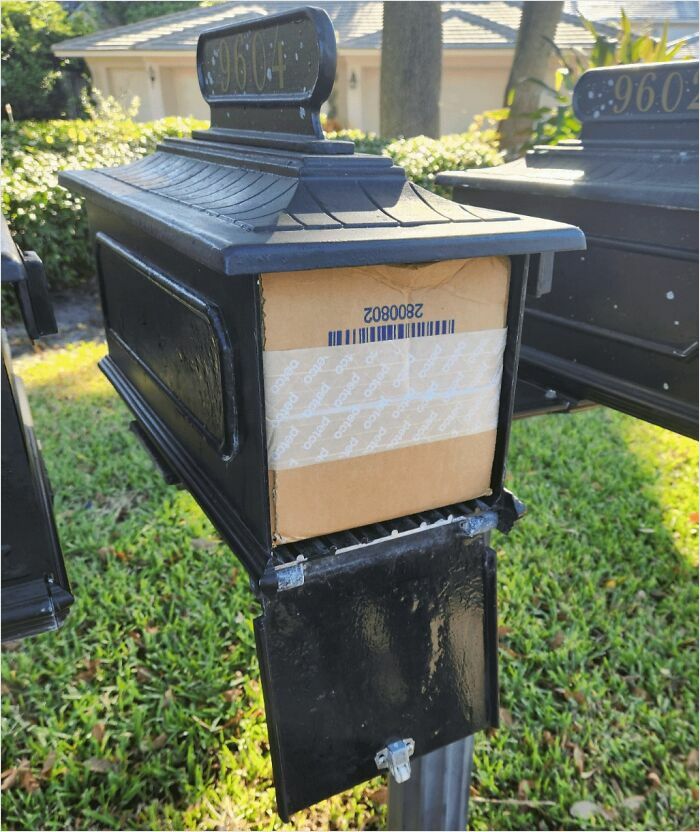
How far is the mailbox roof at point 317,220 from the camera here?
957 millimetres

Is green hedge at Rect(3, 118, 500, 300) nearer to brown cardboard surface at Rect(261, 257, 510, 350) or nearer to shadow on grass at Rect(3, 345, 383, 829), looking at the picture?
shadow on grass at Rect(3, 345, 383, 829)

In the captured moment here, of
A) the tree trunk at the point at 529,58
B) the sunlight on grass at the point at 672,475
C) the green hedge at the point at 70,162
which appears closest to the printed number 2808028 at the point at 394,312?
the sunlight on grass at the point at 672,475

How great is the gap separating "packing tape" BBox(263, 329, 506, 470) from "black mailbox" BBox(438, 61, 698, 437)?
0.73 meters

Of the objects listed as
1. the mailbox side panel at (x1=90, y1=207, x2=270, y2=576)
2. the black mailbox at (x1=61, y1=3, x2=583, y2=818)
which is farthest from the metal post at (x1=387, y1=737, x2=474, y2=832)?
the mailbox side panel at (x1=90, y1=207, x2=270, y2=576)

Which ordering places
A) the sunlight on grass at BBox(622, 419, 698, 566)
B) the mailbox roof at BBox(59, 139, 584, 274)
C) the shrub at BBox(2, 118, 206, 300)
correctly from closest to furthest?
1. the mailbox roof at BBox(59, 139, 584, 274)
2. the sunlight on grass at BBox(622, 419, 698, 566)
3. the shrub at BBox(2, 118, 206, 300)

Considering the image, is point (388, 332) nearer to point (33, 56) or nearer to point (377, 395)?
point (377, 395)

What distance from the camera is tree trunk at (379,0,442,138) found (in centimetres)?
752

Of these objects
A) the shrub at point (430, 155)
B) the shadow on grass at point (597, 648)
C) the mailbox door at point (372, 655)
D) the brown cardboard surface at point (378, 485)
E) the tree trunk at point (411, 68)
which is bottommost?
the shadow on grass at point (597, 648)

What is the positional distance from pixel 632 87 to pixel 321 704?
73.1 inches

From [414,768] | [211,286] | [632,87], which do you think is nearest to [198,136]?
[211,286]

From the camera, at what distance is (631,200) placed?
1728 mm

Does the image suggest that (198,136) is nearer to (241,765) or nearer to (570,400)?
(570,400)

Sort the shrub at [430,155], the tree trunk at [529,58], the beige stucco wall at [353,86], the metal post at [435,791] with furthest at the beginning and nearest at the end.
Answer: the beige stucco wall at [353,86] < the tree trunk at [529,58] < the shrub at [430,155] < the metal post at [435,791]

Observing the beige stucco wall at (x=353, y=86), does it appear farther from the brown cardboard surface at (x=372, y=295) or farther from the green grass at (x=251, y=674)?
the brown cardboard surface at (x=372, y=295)
